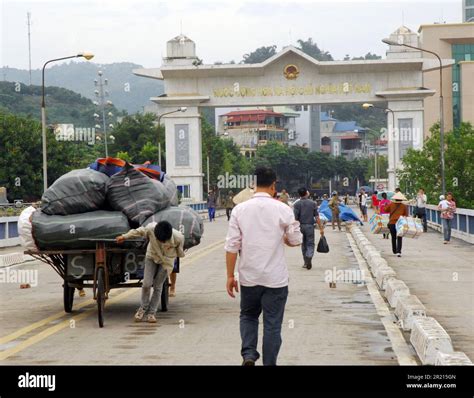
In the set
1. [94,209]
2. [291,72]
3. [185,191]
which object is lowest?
[185,191]

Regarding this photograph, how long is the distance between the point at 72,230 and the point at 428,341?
17.8 feet

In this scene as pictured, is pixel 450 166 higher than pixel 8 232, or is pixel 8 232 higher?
pixel 450 166

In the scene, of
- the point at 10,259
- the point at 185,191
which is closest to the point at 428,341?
the point at 10,259

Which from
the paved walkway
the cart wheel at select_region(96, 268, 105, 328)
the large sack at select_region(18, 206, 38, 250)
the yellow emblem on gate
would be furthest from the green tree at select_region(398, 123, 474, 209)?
the cart wheel at select_region(96, 268, 105, 328)

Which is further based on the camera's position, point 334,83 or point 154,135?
point 154,135

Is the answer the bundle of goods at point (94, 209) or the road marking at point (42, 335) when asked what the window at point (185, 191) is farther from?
the bundle of goods at point (94, 209)

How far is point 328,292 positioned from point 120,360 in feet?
27.1

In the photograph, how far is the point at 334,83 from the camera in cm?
7288

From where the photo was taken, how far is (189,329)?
45.9ft

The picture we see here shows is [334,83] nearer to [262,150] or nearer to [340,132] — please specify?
[262,150]

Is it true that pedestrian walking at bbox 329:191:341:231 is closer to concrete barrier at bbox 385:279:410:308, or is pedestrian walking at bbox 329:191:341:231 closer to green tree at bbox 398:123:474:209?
green tree at bbox 398:123:474:209

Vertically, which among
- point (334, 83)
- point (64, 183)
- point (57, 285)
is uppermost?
point (334, 83)

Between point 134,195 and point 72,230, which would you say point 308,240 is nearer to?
point 134,195
